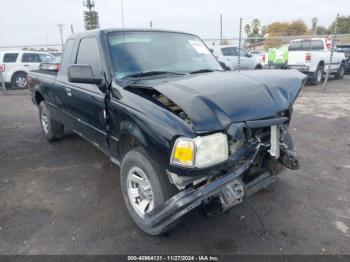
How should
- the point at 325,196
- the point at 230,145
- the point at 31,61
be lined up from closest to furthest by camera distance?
the point at 230,145 → the point at 325,196 → the point at 31,61

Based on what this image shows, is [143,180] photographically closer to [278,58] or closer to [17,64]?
[278,58]

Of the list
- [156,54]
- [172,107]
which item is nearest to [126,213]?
[172,107]

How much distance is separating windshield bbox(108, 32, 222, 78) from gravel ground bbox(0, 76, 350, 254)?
1.56 meters

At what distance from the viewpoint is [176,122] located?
2.36 metres

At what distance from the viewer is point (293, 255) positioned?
2592mm

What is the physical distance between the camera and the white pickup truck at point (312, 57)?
12617 millimetres

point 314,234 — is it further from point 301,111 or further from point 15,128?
point 15,128

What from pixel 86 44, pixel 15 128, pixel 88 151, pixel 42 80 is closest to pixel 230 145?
pixel 86 44

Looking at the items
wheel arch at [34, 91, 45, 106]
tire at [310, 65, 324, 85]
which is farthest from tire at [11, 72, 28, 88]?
tire at [310, 65, 324, 85]

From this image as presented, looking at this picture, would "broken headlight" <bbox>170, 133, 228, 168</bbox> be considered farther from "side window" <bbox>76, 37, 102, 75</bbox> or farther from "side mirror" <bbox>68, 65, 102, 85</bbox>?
"side window" <bbox>76, 37, 102, 75</bbox>

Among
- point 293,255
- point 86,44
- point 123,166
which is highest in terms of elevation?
point 86,44

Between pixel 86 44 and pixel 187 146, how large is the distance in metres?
2.39

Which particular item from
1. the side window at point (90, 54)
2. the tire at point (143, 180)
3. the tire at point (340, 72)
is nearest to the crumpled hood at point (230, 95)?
the tire at point (143, 180)

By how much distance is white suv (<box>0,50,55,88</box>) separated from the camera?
13258mm
